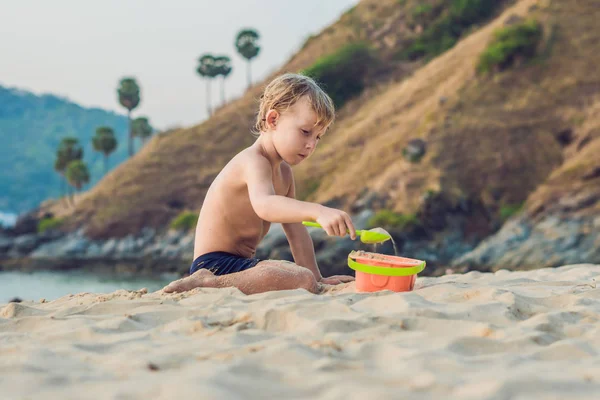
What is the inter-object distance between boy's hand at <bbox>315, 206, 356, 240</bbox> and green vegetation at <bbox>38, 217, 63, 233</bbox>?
3257cm

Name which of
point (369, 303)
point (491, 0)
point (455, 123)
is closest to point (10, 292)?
point (455, 123)

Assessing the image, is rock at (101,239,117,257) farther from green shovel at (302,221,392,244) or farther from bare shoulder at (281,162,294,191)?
green shovel at (302,221,392,244)

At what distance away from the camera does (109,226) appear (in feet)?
105

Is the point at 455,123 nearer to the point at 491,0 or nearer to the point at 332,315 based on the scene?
the point at 491,0

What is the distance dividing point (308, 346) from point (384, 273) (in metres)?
1.18

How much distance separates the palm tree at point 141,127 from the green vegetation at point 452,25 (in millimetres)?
26481

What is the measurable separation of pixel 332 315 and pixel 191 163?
33.6 m

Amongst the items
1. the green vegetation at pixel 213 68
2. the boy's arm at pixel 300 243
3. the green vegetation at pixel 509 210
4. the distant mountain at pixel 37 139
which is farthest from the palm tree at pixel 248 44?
the distant mountain at pixel 37 139

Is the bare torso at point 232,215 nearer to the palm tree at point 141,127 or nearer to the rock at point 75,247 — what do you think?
the rock at point 75,247

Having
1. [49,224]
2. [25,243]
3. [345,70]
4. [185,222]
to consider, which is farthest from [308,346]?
[345,70]

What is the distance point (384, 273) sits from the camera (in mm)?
3336

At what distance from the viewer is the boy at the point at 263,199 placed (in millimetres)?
3508

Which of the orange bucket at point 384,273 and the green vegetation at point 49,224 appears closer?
the orange bucket at point 384,273

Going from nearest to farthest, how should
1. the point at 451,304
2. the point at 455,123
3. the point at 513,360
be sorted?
the point at 513,360, the point at 451,304, the point at 455,123
